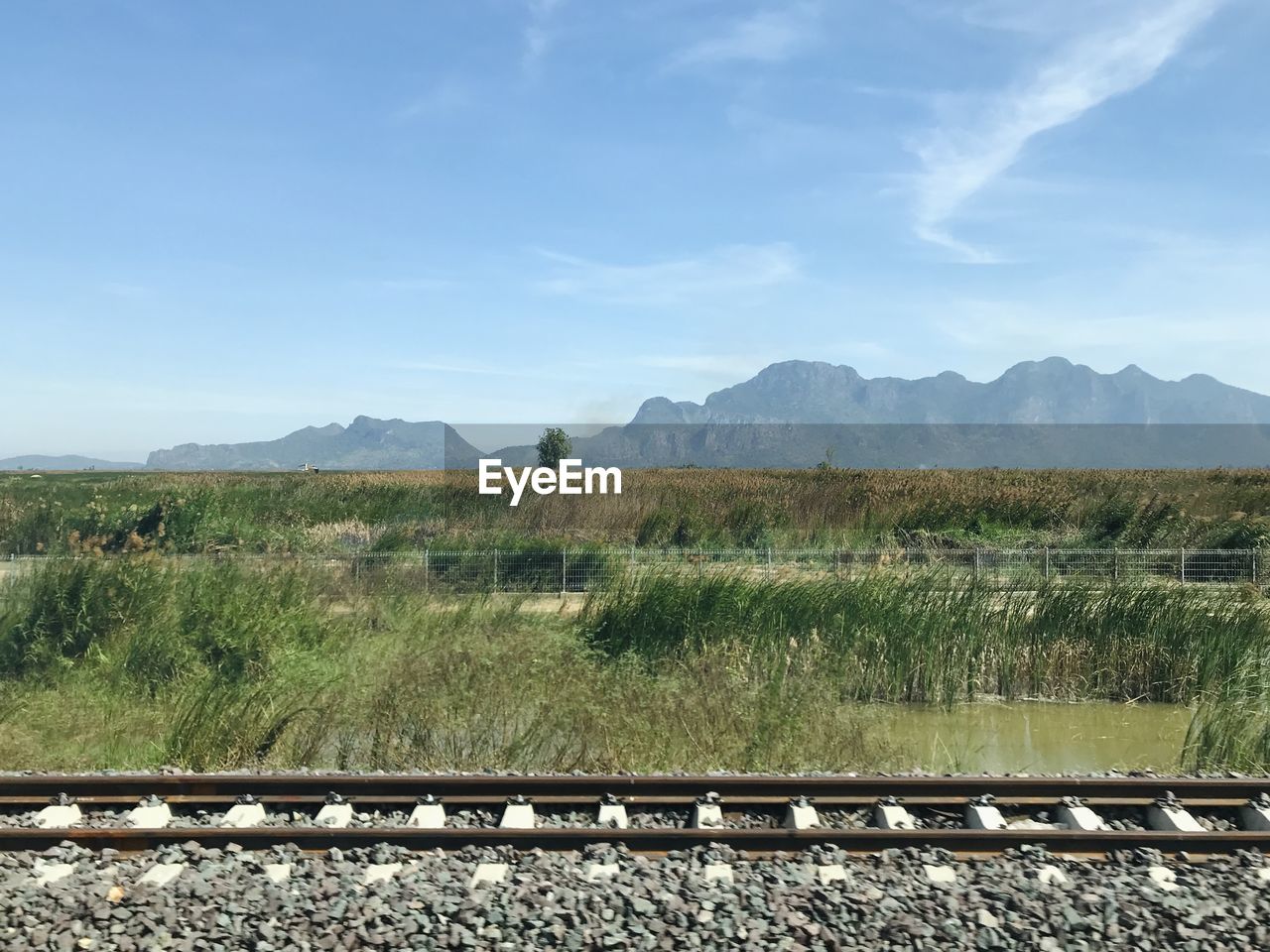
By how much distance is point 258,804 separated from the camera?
6961mm

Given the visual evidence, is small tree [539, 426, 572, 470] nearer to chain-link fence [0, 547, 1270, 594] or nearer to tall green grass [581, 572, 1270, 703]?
chain-link fence [0, 547, 1270, 594]

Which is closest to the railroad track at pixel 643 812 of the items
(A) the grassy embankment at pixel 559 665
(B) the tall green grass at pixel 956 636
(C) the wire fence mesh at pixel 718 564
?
(A) the grassy embankment at pixel 559 665

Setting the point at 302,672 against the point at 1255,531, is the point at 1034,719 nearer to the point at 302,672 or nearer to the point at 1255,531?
the point at 302,672

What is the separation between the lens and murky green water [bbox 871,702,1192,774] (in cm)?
993

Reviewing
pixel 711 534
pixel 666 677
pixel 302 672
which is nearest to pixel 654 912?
pixel 666 677

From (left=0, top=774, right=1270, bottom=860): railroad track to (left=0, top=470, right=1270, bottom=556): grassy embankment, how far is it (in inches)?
571

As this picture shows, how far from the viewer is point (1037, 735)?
11359mm

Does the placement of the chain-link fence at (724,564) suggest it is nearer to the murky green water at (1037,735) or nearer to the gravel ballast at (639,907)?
the murky green water at (1037,735)

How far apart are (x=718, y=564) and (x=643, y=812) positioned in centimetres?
1259

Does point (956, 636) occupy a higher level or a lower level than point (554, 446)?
lower

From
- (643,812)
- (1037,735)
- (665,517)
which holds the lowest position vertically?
(1037,735)

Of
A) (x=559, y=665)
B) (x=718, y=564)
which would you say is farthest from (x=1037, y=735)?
(x=718, y=564)

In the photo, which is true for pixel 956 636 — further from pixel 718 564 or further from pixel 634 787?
pixel 718 564

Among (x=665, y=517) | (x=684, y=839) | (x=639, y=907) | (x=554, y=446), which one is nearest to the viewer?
(x=639, y=907)
